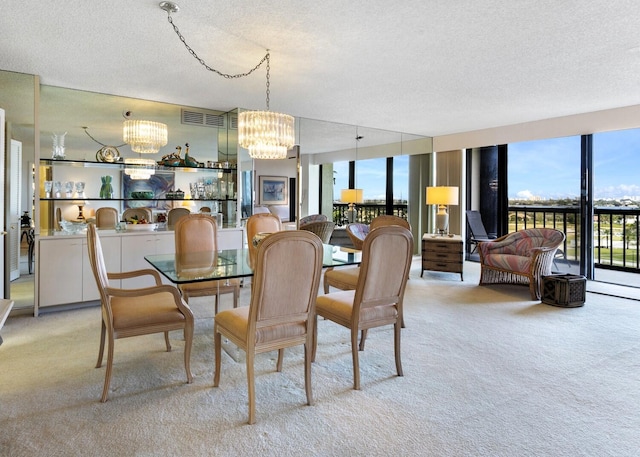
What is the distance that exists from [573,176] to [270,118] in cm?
492

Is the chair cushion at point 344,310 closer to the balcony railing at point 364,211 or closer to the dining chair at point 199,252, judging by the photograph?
the dining chair at point 199,252

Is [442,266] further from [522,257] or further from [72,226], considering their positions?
[72,226]

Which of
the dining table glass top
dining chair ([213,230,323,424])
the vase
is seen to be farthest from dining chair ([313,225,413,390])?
the vase

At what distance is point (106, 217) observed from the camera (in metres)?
4.77

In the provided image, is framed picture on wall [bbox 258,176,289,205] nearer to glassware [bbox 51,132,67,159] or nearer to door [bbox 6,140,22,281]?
glassware [bbox 51,132,67,159]

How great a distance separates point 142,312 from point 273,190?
3.78m

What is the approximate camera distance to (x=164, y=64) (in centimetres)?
368

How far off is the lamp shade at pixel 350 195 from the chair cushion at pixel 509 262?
2.43 meters

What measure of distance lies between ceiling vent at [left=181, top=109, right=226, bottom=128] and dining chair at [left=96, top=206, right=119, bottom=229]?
1.42 metres

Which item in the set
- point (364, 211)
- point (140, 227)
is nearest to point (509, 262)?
point (364, 211)

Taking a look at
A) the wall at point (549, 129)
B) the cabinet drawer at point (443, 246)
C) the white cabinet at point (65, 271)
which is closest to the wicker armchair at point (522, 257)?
the cabinet drawer at point (443, 246)

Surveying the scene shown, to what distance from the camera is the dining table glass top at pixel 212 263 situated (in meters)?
2.69

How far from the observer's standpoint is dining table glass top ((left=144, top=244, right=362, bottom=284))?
2691 millimetres

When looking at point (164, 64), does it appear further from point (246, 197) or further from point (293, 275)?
point (293, 275)
